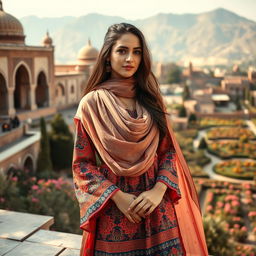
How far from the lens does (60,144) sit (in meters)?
11.8

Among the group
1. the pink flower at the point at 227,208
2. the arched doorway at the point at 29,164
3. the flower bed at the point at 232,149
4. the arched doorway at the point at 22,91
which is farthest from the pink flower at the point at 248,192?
the arched doorway at the point at 22,91

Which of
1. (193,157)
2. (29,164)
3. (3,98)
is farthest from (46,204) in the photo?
(193,157)

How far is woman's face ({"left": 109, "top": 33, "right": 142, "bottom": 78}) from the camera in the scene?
6.10 ft

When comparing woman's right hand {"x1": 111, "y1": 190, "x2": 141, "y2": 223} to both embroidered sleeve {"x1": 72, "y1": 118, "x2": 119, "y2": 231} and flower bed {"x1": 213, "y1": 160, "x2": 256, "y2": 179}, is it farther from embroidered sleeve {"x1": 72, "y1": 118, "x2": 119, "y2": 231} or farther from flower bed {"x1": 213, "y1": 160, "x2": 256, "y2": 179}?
flower bed {"x1": 213, "y1": 160, "x2": 256, "y2": 179}

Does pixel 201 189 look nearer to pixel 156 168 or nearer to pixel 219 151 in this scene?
pixel 219 151

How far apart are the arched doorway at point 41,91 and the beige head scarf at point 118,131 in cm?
1686

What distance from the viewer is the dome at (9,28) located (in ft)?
49.4

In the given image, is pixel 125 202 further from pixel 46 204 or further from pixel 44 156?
pixel 44 156

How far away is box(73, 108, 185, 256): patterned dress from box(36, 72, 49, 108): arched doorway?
16916 mm

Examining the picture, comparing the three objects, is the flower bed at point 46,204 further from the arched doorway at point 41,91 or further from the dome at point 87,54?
the dome at point 87,54

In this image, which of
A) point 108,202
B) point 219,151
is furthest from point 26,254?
point 219,151

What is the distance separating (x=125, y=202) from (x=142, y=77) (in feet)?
2.18

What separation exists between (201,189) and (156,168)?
11.3m

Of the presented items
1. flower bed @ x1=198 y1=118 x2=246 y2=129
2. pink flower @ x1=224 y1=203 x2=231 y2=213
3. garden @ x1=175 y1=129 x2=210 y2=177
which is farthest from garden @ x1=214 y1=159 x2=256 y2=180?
flower bed @ x1=198 y1=118 x2=246 y2=129
